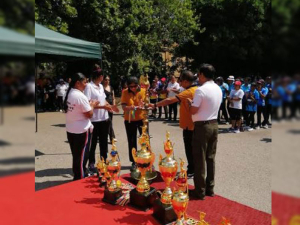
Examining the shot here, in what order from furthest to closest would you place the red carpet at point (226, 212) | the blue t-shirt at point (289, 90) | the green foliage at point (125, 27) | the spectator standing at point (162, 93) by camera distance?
the green foliage at point (125, 27) → the spectator standing at point (162, 93) → the red carpet at point (226, 212) → the blue t-shirt at point (289, 90)

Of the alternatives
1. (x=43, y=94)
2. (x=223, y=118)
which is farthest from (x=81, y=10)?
(x=223, y=118)

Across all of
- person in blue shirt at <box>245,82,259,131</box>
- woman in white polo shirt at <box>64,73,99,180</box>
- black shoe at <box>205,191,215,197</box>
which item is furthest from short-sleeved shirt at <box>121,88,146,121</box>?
person in blue shirt at <box>245,82,259,131</box>

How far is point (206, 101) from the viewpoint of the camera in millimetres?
3305

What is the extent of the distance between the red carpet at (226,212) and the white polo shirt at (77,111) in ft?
5.15

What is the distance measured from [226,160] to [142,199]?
10.0ft

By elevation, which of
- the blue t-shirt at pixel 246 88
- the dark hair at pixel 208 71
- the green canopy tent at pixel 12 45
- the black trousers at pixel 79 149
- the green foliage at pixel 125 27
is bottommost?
the black trousers at pixel 79 149

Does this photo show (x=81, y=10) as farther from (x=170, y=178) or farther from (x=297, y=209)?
(x=297, y=209)

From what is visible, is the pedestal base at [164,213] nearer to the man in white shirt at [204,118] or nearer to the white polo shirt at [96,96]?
the man in white shirt at [204,118]

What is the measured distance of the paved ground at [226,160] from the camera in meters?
4.00

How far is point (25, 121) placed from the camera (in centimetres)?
56

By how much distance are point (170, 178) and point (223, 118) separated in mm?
8261

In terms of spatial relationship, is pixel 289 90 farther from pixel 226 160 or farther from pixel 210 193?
pixel 226 160

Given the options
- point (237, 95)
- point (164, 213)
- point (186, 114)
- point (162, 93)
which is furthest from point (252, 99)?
point (164, 213)

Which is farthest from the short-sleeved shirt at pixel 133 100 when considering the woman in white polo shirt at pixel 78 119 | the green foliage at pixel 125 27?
the green foliage at pixel 125 27
